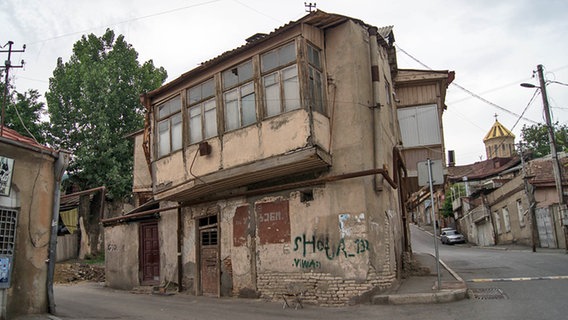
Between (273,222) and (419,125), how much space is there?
279 inches

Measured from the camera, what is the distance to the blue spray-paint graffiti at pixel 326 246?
36.6 ft

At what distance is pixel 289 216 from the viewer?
40.8 feet

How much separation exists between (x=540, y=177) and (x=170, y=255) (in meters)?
26.5

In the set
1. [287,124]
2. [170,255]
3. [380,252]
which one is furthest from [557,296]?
[170,255]

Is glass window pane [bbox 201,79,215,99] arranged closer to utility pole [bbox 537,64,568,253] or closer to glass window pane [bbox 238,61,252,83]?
glass window pane [bbox 238,61,252,83]

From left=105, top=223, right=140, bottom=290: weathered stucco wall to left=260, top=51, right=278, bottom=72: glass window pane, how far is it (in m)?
9.11

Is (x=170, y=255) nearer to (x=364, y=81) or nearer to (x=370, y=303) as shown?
(x=370, y=303)

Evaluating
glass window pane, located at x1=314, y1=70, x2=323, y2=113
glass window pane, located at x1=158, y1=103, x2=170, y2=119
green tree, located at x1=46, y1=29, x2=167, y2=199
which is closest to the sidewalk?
glass window pane, located at x1=314, y1=70, x2=323, y2=113

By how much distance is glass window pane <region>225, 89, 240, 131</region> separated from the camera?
1303 cm

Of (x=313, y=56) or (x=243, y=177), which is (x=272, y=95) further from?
(x=243, y=177)

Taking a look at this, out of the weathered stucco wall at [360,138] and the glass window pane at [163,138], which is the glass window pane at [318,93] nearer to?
the weathered stucco wall at [360,138]

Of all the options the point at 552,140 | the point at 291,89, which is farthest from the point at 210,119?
the point at 552,140

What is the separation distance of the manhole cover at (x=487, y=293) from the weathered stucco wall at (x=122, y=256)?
12129 millimetres

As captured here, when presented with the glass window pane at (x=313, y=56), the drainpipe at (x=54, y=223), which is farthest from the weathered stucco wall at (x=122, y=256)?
the glass window pane at (x=313, y=56)
